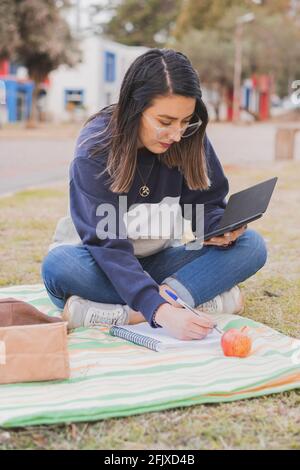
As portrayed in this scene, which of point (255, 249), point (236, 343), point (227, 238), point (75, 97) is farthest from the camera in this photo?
point (75, 97)

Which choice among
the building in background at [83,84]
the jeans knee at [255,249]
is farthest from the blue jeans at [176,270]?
the building in background at [83,84]

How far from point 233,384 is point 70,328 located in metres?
0.83

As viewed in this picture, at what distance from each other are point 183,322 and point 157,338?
0.56 ft

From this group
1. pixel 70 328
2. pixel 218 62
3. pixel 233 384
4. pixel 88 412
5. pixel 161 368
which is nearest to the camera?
pixel 88 412

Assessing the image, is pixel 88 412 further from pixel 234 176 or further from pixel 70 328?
pixel 234 176

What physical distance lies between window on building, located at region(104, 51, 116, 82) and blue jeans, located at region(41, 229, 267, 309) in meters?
33.5

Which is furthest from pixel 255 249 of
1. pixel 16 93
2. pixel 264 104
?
pixel 264 104

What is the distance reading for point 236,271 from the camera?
9.59 ft

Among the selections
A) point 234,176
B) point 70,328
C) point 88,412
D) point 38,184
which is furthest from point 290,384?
point 234,176

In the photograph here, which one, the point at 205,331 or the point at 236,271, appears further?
the point at 236,271

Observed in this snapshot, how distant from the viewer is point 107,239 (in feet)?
8.31

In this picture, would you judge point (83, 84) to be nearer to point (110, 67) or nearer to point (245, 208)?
point (110, 67)

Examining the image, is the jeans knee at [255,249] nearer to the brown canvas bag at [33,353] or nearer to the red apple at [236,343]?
the red apple at [236,343]

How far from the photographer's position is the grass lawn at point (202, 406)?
185cm
